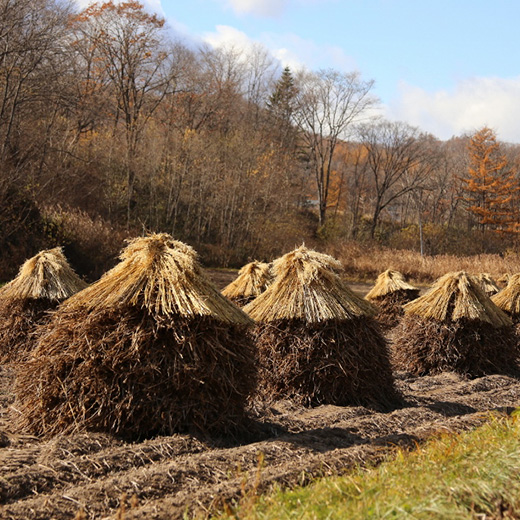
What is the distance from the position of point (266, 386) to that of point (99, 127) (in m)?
33.6

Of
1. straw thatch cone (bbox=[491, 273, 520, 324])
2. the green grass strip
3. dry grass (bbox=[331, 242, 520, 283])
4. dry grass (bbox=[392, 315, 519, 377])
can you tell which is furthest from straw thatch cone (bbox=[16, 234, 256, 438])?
dry grass (bbox=[331, 242, 520, 283])

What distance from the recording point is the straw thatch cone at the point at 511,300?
44.5 feet

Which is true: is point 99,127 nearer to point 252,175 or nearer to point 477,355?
point 252,175

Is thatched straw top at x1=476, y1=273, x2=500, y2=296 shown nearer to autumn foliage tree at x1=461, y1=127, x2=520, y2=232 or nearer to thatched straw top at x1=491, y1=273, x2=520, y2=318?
thatched straw top at x1=491, y1=273, x2=520, y2=318

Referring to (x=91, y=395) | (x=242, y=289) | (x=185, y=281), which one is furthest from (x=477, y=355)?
(x=91, y=395)

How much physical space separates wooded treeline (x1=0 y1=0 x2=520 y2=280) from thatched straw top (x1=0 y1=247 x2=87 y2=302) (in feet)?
5.41

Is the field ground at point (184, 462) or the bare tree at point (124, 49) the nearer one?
the field ground at point (184, 462)

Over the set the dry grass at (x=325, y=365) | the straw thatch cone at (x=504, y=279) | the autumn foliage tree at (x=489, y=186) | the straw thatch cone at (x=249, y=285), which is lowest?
the dry grass at (x=325, y=365)

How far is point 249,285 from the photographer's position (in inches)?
517

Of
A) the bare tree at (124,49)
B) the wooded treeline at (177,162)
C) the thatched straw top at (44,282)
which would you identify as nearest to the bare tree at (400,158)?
the wooded treeline at (177,162)

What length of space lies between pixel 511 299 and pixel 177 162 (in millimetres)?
24925

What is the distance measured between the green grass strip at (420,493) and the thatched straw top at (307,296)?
3.70 m

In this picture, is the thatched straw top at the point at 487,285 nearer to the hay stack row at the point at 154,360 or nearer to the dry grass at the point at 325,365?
the dry grass at the point at 325,365

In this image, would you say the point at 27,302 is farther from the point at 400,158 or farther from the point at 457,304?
the point at 400,158
